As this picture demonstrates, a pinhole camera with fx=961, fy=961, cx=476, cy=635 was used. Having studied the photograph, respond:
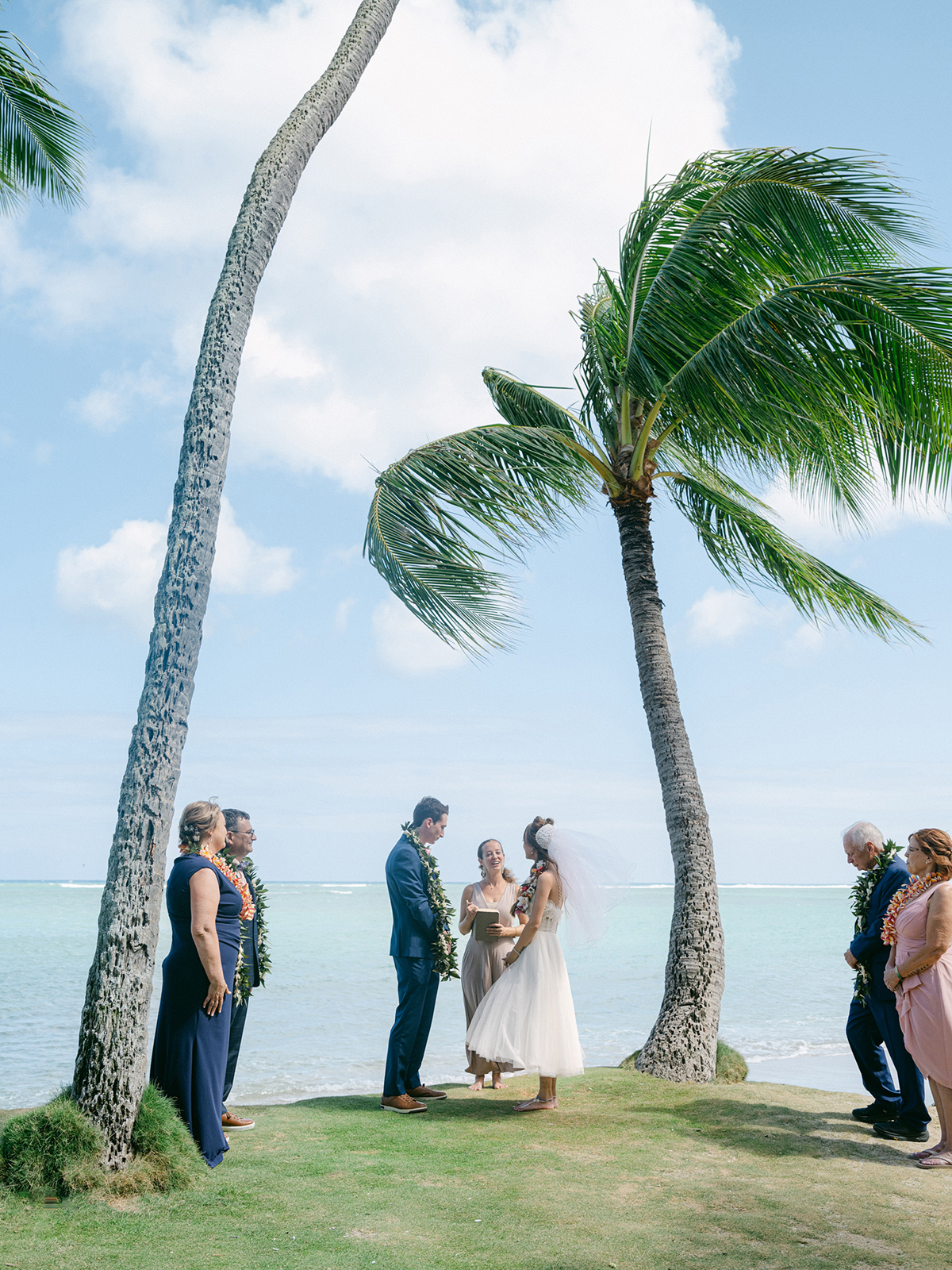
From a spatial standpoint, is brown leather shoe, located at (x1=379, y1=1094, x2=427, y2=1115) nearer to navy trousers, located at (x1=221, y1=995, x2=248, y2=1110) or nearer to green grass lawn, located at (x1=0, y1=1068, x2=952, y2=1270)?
green grass lawn, located at (x1=0, y1=1068, x2=952, y2=1270)

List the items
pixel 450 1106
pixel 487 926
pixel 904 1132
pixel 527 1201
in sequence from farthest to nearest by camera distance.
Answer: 1. pixel 487 926
2. pixel 450 1106
3. pixel 904 1132
4. pixel 527 1201

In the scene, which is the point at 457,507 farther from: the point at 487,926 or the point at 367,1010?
the point at 367,1010

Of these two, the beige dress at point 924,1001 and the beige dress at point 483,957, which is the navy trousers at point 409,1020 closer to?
the beige dress at point 483,957

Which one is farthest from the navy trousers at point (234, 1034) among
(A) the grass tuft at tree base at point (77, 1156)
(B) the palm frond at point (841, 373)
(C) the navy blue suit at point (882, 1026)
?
(B) the palm frond at point (841, 373)

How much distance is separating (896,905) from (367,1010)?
1502cm

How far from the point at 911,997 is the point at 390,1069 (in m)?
3.59

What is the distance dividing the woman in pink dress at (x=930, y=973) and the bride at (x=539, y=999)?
2.19m

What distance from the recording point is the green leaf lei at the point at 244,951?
632 cm

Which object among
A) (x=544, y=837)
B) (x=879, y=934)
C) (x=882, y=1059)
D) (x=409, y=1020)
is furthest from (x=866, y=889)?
(x=409, y=1020)

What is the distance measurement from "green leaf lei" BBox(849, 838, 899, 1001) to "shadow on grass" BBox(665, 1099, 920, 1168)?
89 centimetres

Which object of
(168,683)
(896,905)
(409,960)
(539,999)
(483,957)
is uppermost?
(168,683)

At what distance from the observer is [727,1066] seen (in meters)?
8.34

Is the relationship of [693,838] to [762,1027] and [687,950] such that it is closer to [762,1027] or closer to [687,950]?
[687,950]

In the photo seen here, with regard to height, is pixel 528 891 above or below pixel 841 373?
below
